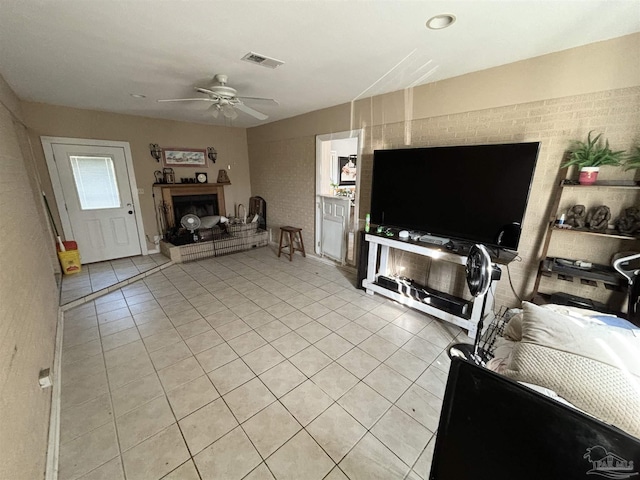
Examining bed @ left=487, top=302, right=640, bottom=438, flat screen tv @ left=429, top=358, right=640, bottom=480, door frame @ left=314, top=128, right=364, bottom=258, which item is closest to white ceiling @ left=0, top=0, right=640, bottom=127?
door frame @ left=314, top=128, right=364, bottom=258

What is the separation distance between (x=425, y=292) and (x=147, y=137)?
16.5 ft

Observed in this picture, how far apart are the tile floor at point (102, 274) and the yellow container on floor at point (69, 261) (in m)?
0.08

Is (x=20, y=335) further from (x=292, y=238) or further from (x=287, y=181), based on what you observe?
(x=287, y=181)

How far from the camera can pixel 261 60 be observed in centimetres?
222

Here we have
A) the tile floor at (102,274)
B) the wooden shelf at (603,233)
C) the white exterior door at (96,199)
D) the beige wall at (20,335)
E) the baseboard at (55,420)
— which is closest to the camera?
the beige wall at (20,335)

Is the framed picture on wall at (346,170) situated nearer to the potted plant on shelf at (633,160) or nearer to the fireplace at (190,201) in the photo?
the fireplace at (190,201)

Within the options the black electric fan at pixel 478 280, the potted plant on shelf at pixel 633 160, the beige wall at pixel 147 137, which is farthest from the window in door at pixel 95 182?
the potted plant on shelf at pixel 633 160

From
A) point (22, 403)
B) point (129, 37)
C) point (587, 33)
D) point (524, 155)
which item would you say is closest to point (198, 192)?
point (129, 37)

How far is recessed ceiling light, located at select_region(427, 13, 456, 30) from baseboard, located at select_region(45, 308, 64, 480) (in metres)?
3.40

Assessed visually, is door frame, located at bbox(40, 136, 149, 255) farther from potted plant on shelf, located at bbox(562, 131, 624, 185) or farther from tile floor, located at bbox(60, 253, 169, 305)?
potted plant on shelf, located at bbox(562, 131, 624, 185)

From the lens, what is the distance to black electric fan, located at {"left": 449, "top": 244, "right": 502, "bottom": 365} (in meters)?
1.90

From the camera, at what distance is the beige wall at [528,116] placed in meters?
1.89

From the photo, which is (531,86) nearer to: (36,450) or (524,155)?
(524,155)

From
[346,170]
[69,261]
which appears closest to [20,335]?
[69,261]
